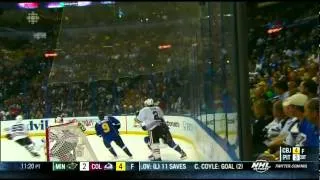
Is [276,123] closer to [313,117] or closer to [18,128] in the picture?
[313,117]

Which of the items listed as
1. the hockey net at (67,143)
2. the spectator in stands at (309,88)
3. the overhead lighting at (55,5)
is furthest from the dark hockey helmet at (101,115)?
the spectator in stands at (309,88)

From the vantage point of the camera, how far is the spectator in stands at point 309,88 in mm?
1847

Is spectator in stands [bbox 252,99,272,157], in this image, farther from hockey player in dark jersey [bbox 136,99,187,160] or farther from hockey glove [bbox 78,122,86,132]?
hockey glove [bbox 78,122,86,132]

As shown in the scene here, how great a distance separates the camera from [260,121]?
1900mm

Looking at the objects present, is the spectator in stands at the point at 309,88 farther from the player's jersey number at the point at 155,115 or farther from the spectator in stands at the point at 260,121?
the player's jersey number at the point at 155,115

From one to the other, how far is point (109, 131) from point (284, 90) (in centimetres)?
81

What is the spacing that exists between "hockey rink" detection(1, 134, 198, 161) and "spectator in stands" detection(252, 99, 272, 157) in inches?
11.1

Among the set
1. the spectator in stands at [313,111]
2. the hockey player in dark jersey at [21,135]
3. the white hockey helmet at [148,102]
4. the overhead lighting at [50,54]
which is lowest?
the hockey player in dark jersey at [21,135]

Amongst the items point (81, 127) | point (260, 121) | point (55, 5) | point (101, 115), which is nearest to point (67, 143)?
point (81, 127)

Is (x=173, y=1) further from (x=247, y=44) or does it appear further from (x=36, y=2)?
(x=36, y=2)

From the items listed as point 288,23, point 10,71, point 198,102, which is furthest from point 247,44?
point 10,71

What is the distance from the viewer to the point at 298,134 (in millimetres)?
1858

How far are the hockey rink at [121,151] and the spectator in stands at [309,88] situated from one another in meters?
0.55

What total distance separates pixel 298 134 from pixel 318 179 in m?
0.21
